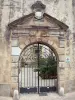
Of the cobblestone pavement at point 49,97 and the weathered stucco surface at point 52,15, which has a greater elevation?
the weathered stucco surface at point 52,15

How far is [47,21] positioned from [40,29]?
51 centimetres

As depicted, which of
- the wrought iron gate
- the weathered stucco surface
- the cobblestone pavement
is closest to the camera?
the cobblestone pavement

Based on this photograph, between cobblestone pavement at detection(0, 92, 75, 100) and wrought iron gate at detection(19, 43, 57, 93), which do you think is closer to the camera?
cobblestone pavement at detection(0, 92, 75, 100)

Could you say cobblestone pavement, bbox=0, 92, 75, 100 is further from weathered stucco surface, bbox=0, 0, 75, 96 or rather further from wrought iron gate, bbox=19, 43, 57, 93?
wrought iron gate, bbox=19, 43, 57, 93

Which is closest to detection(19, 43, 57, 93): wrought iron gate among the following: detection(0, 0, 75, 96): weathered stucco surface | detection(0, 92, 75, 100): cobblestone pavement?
detection(0, 92, 75, 100): cobblestone pavement

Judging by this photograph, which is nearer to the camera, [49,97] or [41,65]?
[49,97]

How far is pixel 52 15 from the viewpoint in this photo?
1179 cm

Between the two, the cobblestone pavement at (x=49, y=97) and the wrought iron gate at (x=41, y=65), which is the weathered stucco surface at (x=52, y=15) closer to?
the cobblestone pavement at (x=49, y=97)

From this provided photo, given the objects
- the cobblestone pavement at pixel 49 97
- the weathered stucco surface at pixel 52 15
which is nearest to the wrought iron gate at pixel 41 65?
the cobblestone pavement at pixel 49 97

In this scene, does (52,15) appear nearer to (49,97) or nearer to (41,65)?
(49,97)

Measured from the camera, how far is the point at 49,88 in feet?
41.0

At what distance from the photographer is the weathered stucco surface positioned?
11.5m

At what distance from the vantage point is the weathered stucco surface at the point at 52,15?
11484 mm

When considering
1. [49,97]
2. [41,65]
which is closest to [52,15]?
[49,97]
